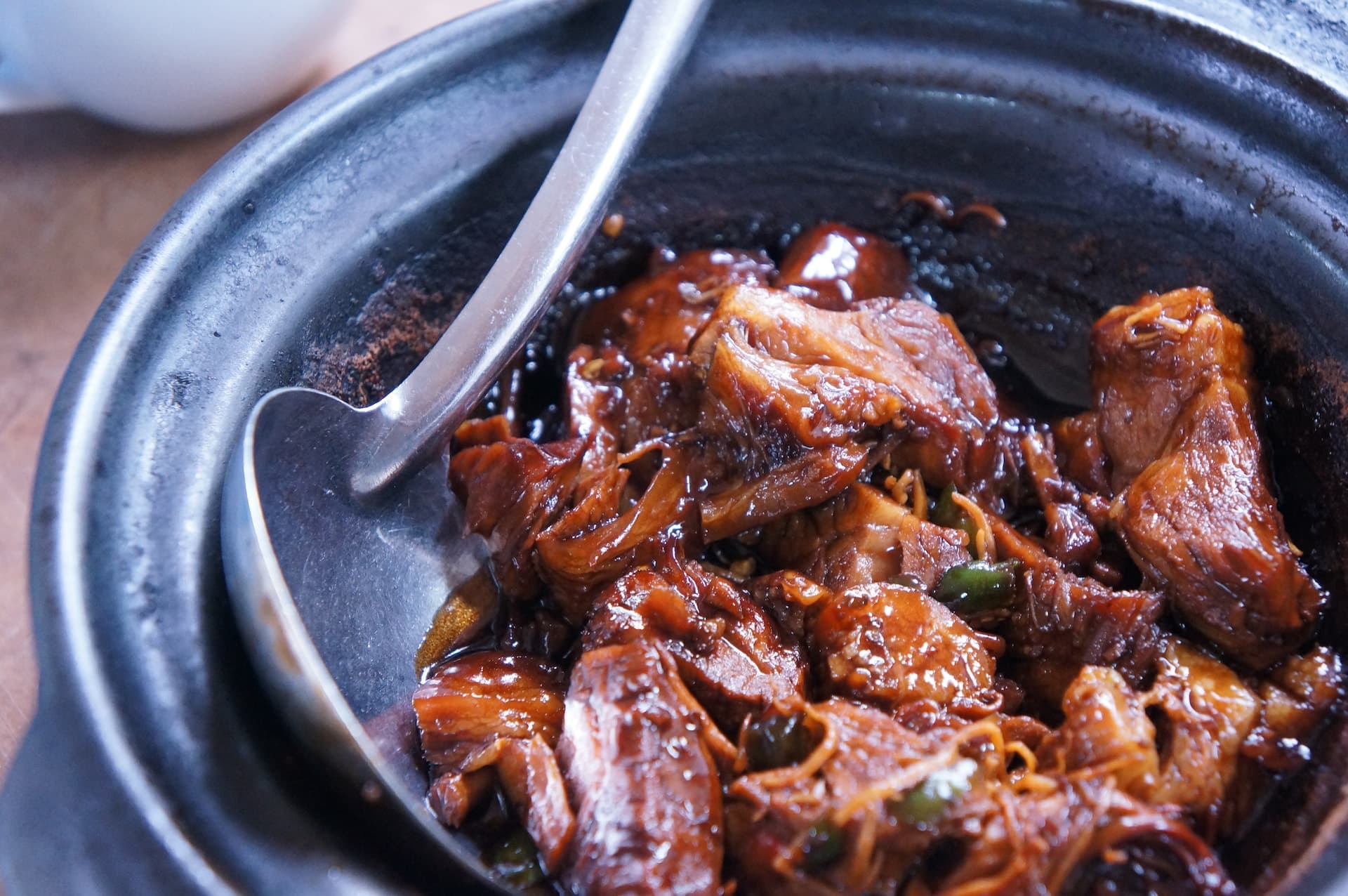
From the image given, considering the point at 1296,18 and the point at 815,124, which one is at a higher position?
the point at 1296,18

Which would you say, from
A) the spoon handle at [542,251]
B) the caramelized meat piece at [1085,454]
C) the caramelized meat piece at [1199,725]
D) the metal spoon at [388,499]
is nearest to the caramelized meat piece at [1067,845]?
the caramelized meat piece at [1199,725]

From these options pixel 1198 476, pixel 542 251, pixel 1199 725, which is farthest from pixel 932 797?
pixel 542 251

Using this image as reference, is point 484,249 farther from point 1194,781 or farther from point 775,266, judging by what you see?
point 1194,781

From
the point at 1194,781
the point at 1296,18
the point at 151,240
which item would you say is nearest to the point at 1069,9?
the point at 1296,18

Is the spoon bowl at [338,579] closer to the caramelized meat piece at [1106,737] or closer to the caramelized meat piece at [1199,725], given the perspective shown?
the caramelized meat piece at [1106,737]

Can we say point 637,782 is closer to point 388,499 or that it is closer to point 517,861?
point 517,861

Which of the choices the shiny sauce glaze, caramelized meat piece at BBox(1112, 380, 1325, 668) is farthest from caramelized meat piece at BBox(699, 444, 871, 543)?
caramelized meat piece at BBox(1112, 380, 1325, 668)
